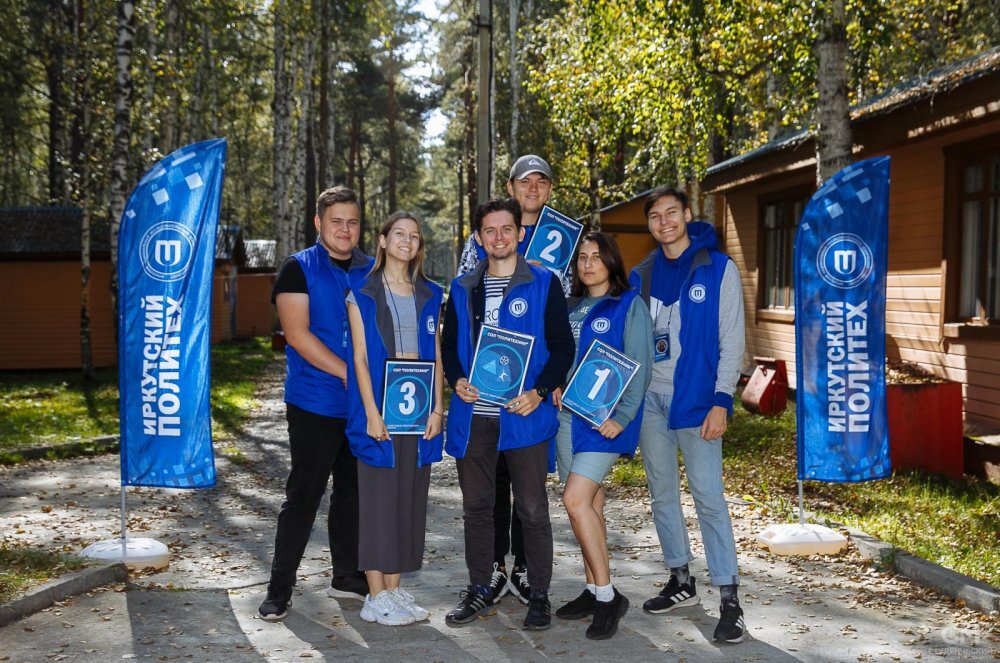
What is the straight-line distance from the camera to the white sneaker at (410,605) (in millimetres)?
5254

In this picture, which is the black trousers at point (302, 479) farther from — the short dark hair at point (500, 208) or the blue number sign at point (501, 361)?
the short dark hair at point (500, 208)

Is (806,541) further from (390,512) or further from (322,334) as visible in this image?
(322,334)

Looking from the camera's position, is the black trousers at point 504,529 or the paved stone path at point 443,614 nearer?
the paved stone path at point 443,614

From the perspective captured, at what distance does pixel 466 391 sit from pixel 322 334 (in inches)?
38.2

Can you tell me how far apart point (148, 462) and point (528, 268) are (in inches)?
118

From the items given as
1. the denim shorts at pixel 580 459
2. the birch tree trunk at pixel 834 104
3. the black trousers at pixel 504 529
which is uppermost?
the birch tree trunk at pixel 834 104

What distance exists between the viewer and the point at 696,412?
508cm

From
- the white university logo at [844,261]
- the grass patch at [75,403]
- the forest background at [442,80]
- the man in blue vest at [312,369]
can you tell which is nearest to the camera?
the man in blue vest at [312,369]

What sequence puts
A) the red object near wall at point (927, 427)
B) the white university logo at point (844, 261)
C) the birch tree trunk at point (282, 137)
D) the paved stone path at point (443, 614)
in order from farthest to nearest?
the birch tree trunk at point (282, 137), the red object near wall at point (927, 427), the white university logo at point (844, 261), the paved stone path at point (443, 614)

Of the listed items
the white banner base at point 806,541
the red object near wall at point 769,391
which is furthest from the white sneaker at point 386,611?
the red object near wall at point 769,391

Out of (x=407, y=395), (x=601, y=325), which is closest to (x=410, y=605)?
(x=407, y=395)

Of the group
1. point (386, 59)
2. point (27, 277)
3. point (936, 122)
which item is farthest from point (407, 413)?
point (386, 59)

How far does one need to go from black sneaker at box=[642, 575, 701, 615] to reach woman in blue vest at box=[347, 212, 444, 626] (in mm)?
1276

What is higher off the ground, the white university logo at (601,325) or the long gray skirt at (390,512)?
the white university logo at (601,325)
